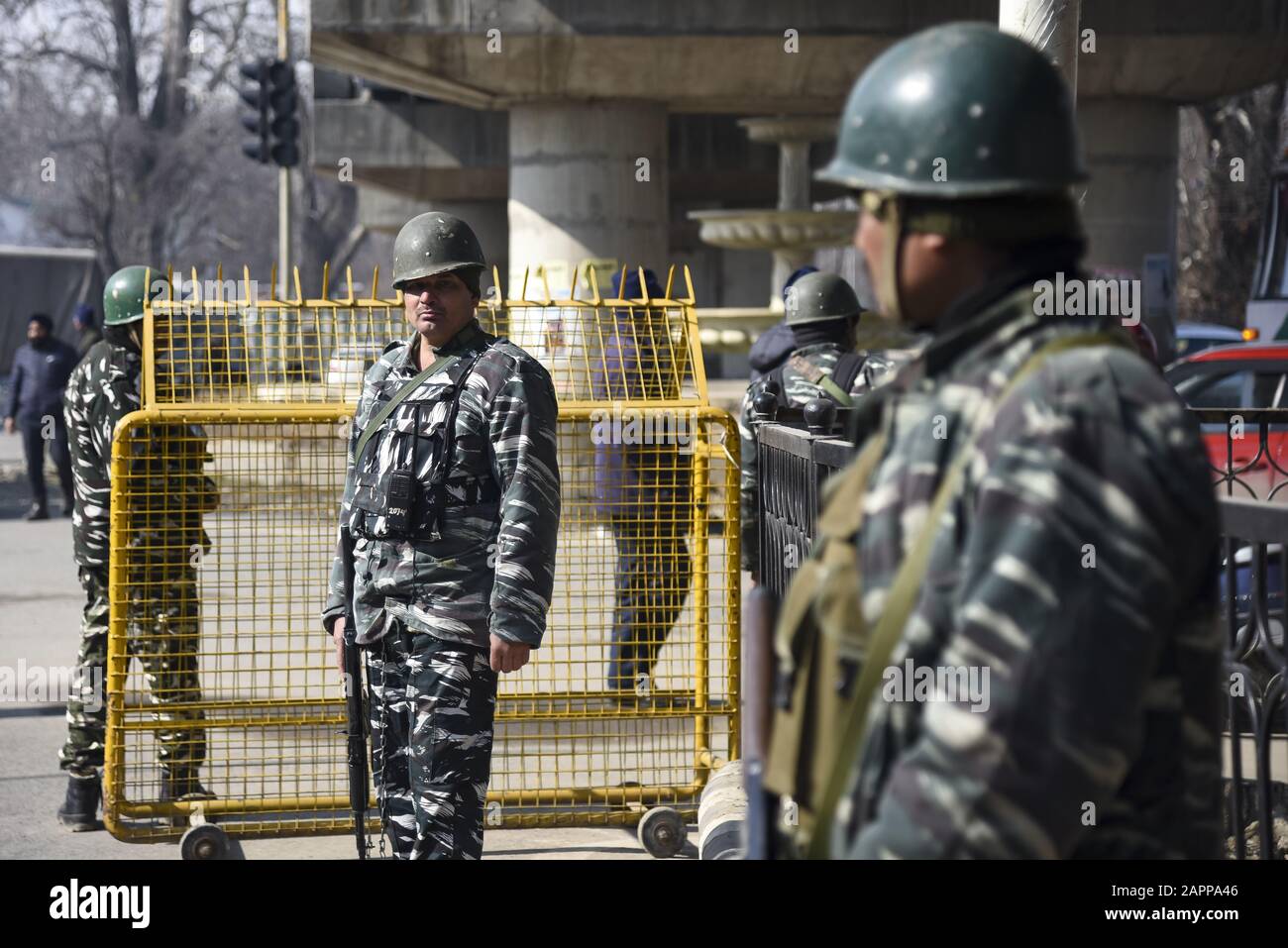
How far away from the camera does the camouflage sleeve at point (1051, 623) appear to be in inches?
73.2

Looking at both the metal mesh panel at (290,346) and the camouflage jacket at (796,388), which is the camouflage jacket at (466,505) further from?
the camouflage jacket at (796,388)

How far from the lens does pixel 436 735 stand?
179 inches

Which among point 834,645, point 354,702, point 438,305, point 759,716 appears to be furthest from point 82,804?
point 834,645

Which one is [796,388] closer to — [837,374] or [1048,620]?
[837,374]

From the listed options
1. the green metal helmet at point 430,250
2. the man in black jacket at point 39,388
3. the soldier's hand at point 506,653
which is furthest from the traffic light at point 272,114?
the soldier's hand at point 506,653

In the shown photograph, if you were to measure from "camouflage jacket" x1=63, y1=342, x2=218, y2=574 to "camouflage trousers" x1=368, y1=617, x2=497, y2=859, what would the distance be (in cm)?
157

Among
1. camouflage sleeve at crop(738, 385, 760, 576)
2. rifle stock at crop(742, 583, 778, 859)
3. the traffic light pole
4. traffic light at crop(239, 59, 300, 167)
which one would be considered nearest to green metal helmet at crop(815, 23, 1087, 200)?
rifle stock at crop(742, 583, 778, 859)

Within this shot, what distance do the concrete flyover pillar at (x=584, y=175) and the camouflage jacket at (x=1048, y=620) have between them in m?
15.3

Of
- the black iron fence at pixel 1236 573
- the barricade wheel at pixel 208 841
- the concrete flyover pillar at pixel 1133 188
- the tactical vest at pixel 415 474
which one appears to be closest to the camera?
the black iron fence at pixel 1236 573

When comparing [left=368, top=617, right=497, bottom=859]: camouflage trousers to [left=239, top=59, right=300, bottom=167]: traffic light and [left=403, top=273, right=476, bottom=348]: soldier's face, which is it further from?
[left=239, top=59, right=300, bottom=167]: traffic light

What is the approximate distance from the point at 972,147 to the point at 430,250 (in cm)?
279

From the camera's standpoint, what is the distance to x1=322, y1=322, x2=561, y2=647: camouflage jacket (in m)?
4.54
